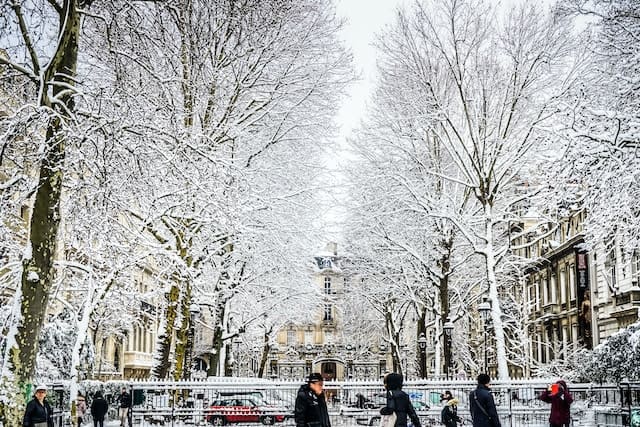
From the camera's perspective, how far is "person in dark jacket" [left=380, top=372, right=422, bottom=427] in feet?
37.8

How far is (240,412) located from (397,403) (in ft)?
52.6

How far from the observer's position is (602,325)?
43.8m

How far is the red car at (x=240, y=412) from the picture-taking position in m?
26.3

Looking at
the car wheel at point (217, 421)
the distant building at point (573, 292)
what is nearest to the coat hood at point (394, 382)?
the car wheel at point (217, 421)

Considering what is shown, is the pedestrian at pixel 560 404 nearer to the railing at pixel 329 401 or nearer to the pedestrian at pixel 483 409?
the pedestrian at pixel 483 409

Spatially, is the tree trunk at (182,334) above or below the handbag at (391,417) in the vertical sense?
above

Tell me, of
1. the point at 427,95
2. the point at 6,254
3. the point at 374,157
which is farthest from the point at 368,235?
the point at 6,254

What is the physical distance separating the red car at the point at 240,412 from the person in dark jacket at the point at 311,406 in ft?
52.7

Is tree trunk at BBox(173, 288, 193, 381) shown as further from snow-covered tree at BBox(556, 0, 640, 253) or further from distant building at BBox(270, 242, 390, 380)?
distant building at BBox(270, 242, 390, 380)

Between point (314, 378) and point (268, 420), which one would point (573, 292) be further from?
point (314, 378)

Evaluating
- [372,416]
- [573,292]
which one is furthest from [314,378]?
[573,292]

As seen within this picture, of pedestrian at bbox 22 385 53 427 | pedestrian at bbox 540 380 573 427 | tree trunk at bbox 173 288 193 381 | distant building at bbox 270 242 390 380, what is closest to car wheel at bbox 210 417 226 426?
tree trunk at bbox 173 288 193 381

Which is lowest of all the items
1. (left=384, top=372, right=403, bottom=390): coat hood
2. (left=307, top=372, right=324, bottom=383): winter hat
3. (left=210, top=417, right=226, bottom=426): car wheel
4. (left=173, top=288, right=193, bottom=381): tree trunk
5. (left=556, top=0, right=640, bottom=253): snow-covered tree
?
(left=210, top=417, right=226, bottom=426): car wheel

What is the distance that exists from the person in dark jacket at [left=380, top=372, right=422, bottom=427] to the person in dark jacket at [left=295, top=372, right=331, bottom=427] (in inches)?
47.9
